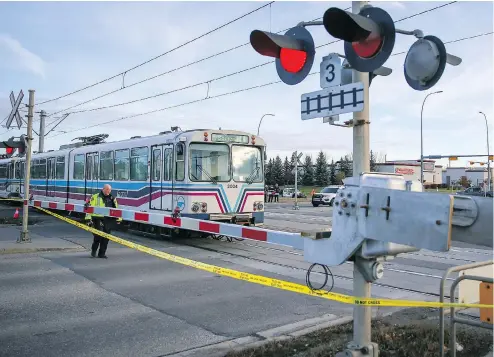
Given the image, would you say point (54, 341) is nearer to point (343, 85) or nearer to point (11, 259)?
point (343, 85)

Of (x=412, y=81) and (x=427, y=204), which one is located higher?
(x=412, y=81)

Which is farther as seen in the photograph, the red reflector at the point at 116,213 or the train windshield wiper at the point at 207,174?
the train windshield wiper at the point at 207,174

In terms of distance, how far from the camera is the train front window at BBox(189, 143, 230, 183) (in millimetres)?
13609

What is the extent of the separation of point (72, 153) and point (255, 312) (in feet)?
53.9

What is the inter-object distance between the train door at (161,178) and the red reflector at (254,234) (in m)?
8.57

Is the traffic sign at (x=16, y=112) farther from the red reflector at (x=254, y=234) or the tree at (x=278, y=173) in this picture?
the tree at (x=278, y=173)

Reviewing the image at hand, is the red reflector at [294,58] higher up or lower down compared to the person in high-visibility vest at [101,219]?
higher up

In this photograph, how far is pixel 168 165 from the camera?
1421cm

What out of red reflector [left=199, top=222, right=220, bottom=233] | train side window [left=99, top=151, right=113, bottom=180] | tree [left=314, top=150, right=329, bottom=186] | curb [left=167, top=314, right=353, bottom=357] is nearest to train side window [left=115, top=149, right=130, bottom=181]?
train side window [left=99, top=151, right=113, bottom=180]

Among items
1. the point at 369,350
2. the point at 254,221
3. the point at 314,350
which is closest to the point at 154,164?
the point at 254,221

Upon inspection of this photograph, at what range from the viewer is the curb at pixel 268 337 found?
5.09 metres

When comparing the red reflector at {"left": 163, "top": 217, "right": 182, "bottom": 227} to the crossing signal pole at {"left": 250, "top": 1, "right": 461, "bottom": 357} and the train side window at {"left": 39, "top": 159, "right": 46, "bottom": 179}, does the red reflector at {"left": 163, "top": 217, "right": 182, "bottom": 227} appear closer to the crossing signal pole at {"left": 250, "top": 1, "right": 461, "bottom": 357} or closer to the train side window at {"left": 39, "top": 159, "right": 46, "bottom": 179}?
the crossing signal pole at {"left": 250, "top": 1, "right": 461, "bottom": 357}

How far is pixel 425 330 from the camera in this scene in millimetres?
5453

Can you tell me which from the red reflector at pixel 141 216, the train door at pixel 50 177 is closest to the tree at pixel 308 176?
the train door at pixel 50 177
